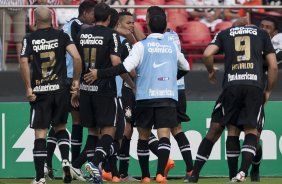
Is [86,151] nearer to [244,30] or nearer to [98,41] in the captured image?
[98,41]

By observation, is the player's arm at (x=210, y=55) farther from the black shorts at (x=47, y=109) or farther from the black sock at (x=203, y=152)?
the black shorts at (x=47, y=109)

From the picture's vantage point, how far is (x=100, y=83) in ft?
48.6

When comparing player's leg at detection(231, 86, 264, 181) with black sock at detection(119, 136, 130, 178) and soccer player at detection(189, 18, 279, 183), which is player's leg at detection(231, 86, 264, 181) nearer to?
soccer player at detection(189, 18, 279, 183)

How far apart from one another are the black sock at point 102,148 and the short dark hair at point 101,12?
150 cm

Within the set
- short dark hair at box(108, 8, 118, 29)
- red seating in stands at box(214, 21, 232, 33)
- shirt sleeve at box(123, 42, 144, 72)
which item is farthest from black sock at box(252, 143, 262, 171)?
red seating in stands at box(214, 21, 232, 33)

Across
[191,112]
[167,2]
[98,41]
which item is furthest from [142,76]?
[167,2]

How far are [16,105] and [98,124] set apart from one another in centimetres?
405

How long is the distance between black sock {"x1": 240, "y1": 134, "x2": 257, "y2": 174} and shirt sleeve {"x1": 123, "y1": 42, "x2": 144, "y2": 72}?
168 cm

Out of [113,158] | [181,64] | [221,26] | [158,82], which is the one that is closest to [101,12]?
[158,82]

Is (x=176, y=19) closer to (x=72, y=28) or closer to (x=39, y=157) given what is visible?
(x=72, y=28)

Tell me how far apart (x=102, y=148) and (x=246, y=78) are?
6.64ft

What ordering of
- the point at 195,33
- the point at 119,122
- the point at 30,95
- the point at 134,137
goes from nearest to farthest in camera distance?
the point at 30,95 < the point at 119,122 < the point at 134,137 < the point at 195,33

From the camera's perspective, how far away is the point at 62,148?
15.0 m

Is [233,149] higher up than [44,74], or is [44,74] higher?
[44,74]
